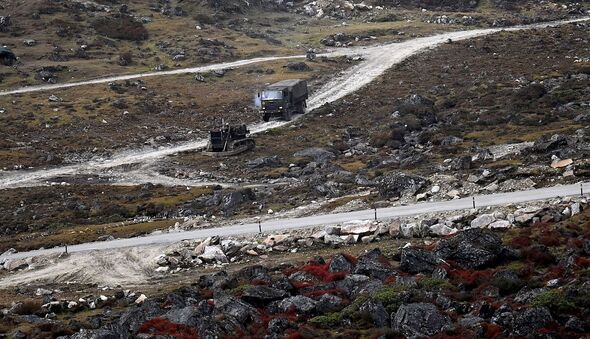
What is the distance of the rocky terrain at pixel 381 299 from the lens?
1235 inches

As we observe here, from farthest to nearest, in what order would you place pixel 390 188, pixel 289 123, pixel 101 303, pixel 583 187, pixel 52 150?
1. pixel 289 123
2. pixel 52 150
3. pixel 390 188
4. pixel 583 187
5. pixel 101 303

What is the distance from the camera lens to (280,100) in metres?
93.1

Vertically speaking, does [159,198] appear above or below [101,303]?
below

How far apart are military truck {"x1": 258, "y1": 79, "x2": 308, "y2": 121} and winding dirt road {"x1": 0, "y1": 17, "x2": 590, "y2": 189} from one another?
1158mm

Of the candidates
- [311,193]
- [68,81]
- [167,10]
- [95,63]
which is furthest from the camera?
[167,10]

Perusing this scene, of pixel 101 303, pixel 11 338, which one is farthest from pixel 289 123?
pixel 11 338

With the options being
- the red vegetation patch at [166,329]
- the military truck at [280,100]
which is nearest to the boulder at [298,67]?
the military truck at [280,100]

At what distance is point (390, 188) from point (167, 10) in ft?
318

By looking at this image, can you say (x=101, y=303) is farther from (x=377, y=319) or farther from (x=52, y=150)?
(x=52, y=150)

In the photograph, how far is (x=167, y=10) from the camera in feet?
474

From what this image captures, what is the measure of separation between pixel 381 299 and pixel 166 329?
8.39 meters

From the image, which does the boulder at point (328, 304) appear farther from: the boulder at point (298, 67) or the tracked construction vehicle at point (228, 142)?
the boulder at point (298, 67)

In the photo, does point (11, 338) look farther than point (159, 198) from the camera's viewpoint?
No

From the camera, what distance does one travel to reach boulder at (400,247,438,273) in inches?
1523
